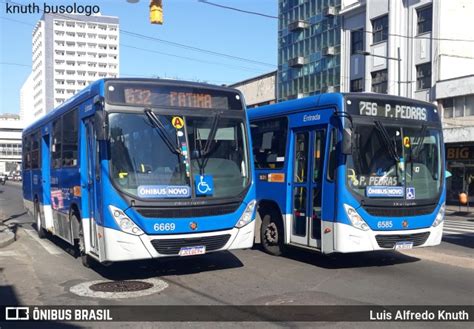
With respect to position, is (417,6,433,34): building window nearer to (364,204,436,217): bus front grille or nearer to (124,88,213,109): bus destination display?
(364,204,436,217): bus front grille

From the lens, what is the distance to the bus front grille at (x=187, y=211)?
780cm

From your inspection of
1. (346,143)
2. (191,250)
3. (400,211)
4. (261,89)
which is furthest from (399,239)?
(261,89)

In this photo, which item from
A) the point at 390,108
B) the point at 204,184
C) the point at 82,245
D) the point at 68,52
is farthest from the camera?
the point at 68,52

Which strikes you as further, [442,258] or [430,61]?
[430,61]

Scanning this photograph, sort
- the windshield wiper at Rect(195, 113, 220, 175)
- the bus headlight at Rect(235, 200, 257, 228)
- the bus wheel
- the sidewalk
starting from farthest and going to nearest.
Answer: the sidewalk → the bus wheel → the bus headlight at Rect(235, 200, 257, 228) → the windshield wiper at Rect(195, 113, 220, 175)

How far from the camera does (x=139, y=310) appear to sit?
666 cm

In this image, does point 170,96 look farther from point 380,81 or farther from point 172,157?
point 380,81

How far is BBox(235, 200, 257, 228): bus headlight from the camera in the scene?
28.2 feet

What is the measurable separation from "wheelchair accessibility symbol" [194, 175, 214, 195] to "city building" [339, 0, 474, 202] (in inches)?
999

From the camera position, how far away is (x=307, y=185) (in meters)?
9.81

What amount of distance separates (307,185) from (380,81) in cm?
3133

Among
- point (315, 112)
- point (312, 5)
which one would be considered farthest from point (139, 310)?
point (312, 5)

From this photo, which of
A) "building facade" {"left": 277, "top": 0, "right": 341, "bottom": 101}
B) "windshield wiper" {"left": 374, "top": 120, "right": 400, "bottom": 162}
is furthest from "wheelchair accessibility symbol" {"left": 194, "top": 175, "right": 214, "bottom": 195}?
"building facade" {"left": 277, "top": 0, "right": 341, "bottom": 101}

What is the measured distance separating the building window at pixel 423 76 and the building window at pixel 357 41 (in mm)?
6838
